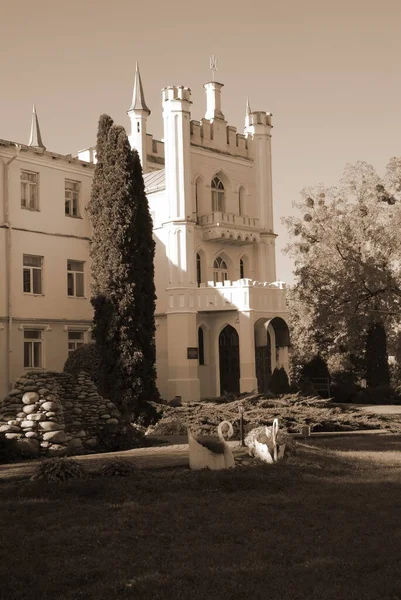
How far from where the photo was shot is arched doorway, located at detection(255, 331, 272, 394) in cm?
3556

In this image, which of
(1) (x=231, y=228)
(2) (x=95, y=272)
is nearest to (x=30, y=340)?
(2) (x=95, y=272)

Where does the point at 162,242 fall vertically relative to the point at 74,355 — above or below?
above

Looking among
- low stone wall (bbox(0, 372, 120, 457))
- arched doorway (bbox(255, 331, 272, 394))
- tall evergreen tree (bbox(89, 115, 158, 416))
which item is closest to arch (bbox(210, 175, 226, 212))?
arched doorway (bbox(255, 331, 272, 394))

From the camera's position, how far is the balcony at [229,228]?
36.5 m

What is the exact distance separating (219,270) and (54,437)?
2091 cm

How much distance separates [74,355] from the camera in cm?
3062

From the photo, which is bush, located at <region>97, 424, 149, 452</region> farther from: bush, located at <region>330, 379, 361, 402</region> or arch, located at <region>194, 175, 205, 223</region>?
bush, located at <region>330, 379, 361, 402</region>

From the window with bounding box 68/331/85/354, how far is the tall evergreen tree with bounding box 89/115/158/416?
801cm

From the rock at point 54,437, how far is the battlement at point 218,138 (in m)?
21.3

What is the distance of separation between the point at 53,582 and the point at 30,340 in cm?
2526

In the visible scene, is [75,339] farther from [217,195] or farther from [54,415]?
[54,415]

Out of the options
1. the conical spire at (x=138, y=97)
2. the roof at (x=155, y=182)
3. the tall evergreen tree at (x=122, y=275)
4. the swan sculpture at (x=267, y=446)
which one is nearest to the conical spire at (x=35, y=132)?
the conical spire at (x=138, y=97)

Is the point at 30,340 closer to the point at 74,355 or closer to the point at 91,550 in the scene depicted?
Answer: the point at 74,355

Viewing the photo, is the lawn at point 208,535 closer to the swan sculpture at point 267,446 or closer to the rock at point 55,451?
the swan sculpture at point 267,446
